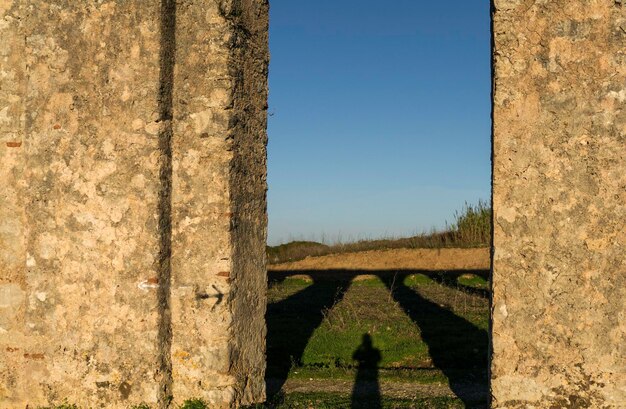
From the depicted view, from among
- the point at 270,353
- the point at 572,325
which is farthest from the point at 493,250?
the point at 270,353

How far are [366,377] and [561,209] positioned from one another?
133 inches

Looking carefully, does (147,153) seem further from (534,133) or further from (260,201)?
(534,133)

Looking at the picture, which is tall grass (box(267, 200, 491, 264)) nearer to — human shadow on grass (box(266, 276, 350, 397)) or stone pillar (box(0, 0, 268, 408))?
human shadow on grass (box(266, 276, 350, 397))

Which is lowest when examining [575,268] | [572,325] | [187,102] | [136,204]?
[572,325]

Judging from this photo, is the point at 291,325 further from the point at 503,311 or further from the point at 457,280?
the point at 457,280

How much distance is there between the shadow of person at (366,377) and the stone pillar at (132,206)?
1.22 meters

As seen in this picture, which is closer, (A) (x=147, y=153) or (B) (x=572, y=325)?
(B) (x=572, y=325)

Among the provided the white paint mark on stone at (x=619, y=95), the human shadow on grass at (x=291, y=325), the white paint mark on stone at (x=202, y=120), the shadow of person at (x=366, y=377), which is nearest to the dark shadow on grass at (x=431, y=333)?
the human shadow on grass at (x=291, y=325)

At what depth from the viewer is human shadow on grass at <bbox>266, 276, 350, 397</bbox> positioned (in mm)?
7957

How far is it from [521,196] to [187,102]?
264 centimetres

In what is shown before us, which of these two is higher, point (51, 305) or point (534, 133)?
point (534, 133)

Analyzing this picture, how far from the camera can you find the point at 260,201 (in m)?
6.01

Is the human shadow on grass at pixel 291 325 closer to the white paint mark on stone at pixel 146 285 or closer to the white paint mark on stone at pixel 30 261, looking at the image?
the white paint mark on stone at pixel 146 285

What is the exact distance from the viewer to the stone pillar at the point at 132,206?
5.36 meters
